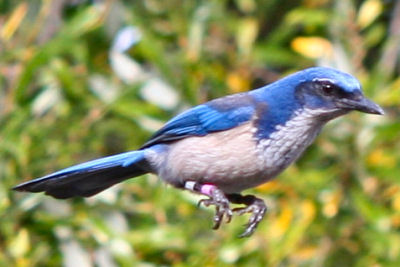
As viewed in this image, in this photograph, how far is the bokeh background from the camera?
231 inches

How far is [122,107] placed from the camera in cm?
604

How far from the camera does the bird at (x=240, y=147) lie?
4.00m

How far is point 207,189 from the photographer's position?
4.09m

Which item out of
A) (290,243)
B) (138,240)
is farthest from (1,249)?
(290,243)

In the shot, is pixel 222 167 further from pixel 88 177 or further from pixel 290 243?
pixel 290 243

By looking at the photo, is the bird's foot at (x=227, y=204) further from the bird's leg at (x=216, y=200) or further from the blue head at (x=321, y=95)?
the blue head at (x=321, y=95)

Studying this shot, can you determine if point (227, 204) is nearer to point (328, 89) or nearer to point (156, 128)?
point (328, 89)

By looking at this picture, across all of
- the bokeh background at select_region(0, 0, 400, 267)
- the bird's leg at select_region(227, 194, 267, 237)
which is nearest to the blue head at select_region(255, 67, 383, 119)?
the bird's leg at select_region(227, 194, 267, 237)

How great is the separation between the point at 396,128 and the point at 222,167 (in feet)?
7.02

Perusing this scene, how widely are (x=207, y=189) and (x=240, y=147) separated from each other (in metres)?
0.18

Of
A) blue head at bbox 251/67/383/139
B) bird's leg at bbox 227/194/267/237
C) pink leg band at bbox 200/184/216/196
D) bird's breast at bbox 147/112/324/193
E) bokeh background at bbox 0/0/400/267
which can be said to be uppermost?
blue head at bbox 251/67/383/139

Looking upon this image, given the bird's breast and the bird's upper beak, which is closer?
the bird's upper beak

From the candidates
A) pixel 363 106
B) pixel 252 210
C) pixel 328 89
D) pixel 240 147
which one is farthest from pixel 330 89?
pixel 252 210

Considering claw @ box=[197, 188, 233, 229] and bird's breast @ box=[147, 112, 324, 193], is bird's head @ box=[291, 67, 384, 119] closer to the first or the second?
bird's breast @ box=[147, 112, 324, 193]
